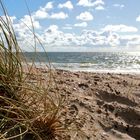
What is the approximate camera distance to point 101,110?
4289 millimetres

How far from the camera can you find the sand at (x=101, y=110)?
150 inches

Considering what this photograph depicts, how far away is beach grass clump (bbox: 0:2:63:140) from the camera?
322 cm

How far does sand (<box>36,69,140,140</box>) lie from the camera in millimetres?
3813

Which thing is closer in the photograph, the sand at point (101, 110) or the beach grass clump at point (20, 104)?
the beach grass clump at point (20, 104)

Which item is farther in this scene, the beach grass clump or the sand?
the sand

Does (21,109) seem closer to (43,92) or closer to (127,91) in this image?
(43,92)

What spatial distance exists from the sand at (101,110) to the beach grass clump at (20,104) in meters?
0.24

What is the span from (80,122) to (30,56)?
795 mm

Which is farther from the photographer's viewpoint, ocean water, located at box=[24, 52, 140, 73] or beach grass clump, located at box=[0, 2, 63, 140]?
ocean water, located at box=[24, 52, 140, 73]

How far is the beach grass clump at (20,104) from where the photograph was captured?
10.6 ft

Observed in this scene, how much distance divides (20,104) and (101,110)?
1.20m

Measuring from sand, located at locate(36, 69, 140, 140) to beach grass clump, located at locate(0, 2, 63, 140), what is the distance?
0.24 meters

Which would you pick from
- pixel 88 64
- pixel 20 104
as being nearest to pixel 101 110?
pixel 20 104

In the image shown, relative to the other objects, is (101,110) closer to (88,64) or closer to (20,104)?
(20,104)
